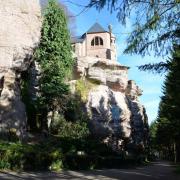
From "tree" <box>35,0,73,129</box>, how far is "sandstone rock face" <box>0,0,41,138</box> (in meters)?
5.23

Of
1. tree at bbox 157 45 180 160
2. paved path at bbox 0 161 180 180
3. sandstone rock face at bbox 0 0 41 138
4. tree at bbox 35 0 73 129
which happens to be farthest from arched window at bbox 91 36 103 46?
paved path at bbox 0 161 180 180

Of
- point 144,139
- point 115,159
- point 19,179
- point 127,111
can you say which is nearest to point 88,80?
point 127,111

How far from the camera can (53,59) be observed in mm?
37156

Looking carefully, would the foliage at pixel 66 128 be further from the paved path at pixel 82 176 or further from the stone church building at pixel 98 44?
the stone church building at pixel 98 44

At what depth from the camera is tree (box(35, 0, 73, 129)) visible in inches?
1334

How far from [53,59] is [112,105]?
1132cm

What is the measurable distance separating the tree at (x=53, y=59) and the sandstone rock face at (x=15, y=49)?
5.23 metres

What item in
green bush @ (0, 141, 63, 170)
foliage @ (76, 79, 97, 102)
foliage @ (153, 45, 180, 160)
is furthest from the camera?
foliage @ (76, 79, 97, 102)

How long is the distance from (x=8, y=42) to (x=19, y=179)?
49.0ft

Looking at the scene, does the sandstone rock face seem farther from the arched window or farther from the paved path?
the arched window

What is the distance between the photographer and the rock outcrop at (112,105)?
4272 centimetres

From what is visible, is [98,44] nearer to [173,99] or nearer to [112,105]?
[112,105]

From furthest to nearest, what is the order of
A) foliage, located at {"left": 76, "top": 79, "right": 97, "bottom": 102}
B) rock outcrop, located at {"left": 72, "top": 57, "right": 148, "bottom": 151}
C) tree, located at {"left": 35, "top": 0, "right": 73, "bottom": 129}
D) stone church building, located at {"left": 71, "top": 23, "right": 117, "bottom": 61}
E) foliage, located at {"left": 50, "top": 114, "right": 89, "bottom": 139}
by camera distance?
stone church building, located at {"left": 71, "top": 23, "right": 117, "bottom": 61} < foliage, located at {"left": 76, "top": 79, "right": 97, "bottom": 102} < rock outcrop, located at {"left": 72, "top": 57, "right": 148, "bottom": 151} < foliage, located at {"left": 50, "top": 114, "right": 89, "bottom": 139} < tree, located at {"left": 35, "top": 0, "right": 73, "bottom": 129}

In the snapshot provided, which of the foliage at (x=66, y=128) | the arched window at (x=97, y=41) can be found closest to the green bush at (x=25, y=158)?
the foliage at (x=66, y=128)
